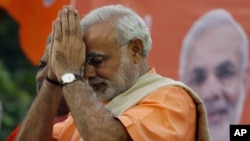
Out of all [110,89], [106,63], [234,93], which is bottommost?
[234,93]

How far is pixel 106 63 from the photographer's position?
4.70 meters

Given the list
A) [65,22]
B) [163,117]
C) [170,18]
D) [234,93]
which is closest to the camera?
[163,117]

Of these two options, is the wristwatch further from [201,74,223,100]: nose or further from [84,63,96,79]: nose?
[201,74,223,100]: nose

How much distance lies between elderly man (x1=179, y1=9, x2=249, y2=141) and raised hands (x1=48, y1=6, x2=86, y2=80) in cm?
185

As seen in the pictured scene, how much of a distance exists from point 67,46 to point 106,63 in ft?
0.58

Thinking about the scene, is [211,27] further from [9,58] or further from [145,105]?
[9,58]

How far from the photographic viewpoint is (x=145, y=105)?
4.60 m

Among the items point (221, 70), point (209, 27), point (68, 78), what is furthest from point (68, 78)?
point (209, 27)

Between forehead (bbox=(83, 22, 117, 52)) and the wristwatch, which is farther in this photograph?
forehead (bbox=(83, 22, 117, 52))

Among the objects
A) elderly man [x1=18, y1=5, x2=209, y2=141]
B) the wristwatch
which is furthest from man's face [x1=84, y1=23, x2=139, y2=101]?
the wristwatch

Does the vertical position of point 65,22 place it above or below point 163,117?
above

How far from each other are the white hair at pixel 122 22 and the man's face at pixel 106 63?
3 cm

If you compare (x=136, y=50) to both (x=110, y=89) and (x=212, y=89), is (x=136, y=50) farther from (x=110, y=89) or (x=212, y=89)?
(x=212, y=89)

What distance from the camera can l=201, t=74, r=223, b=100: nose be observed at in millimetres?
6406
